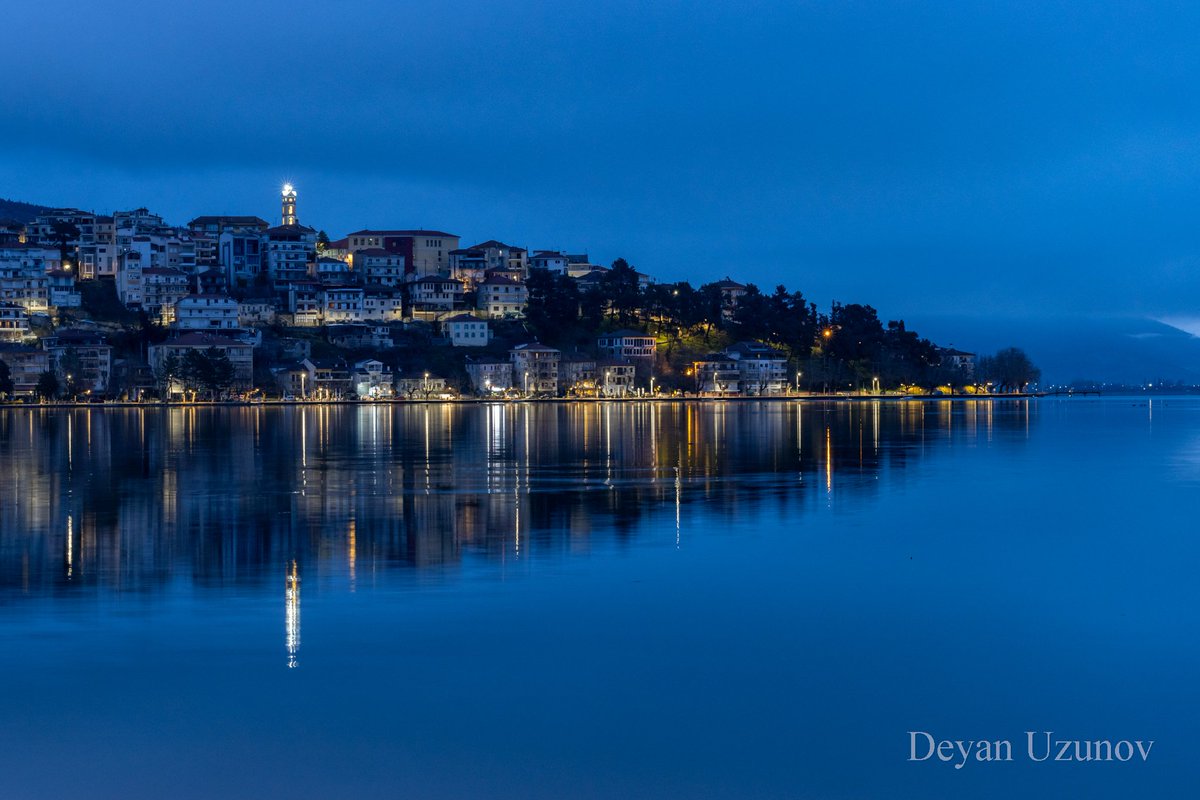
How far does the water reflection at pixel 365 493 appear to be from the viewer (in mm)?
13266

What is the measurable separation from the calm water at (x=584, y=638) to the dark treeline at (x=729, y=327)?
7580 cm

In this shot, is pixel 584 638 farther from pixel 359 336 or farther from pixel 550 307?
pixel 550 307

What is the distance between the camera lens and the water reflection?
1327cm

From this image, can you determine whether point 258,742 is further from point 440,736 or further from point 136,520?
point 136,520

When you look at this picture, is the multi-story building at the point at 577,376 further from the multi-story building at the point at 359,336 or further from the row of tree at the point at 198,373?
the row of tree at the point at 198,373

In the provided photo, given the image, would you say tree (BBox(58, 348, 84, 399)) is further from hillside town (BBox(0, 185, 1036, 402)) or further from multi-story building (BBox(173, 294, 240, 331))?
multi-story building (BBox(173, 294, 240, 331))

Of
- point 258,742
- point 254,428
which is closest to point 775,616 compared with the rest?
point 258,742

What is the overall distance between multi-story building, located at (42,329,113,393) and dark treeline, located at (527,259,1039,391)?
3233 cm

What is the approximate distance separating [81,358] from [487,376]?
27118mm

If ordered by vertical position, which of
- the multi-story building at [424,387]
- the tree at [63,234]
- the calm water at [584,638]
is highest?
the tree at [63,234]

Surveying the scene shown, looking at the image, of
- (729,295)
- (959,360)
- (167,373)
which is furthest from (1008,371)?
(167,373)

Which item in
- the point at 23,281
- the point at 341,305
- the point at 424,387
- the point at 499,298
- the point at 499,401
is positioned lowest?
the point at 499,401

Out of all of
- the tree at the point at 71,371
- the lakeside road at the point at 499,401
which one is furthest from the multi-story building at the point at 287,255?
the tree at the point at 71,371

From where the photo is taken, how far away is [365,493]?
1992 centimetres
